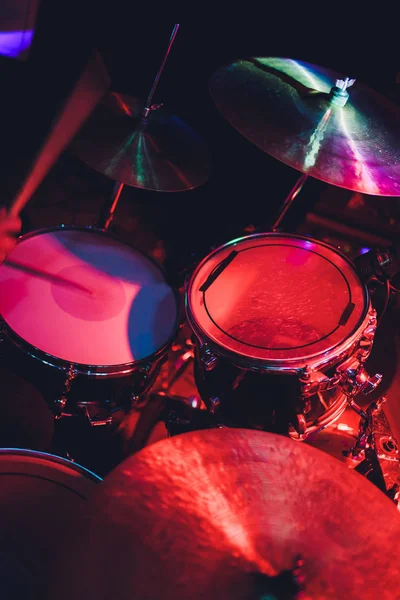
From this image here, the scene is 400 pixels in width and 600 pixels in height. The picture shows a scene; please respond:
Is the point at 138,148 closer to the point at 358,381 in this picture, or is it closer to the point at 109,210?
the point at 109,210

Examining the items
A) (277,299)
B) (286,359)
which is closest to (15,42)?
(277,299)

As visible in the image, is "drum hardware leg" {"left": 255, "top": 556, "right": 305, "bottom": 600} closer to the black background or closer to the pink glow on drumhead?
the pink glow on drumhead

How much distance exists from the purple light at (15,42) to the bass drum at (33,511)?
2.25 m

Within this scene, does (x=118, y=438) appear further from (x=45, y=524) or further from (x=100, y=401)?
(x=45, y=524)

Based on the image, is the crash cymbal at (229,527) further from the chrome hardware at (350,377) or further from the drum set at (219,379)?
the chrome hardware at (350,377)

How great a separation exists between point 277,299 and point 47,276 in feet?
2.96

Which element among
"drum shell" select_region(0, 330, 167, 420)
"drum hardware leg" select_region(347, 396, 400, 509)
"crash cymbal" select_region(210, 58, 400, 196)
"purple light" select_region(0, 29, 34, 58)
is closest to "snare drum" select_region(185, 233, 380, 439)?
"drum hardware leg" select_region(347, 396, 400, 509)

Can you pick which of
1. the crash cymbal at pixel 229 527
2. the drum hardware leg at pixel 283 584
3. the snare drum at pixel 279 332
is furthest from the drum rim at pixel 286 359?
the drum hardware leg at pixel 283 584

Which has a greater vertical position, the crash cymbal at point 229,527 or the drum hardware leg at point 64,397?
the crash cymbal at point 229,527

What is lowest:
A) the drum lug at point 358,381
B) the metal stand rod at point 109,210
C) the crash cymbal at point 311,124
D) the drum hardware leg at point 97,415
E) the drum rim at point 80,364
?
the drum hardware leg at point 97,415

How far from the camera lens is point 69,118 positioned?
1497mm

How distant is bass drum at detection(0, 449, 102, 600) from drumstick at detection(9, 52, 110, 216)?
798mm

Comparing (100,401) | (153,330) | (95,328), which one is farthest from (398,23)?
(100,401)

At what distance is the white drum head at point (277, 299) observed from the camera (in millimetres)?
1603
